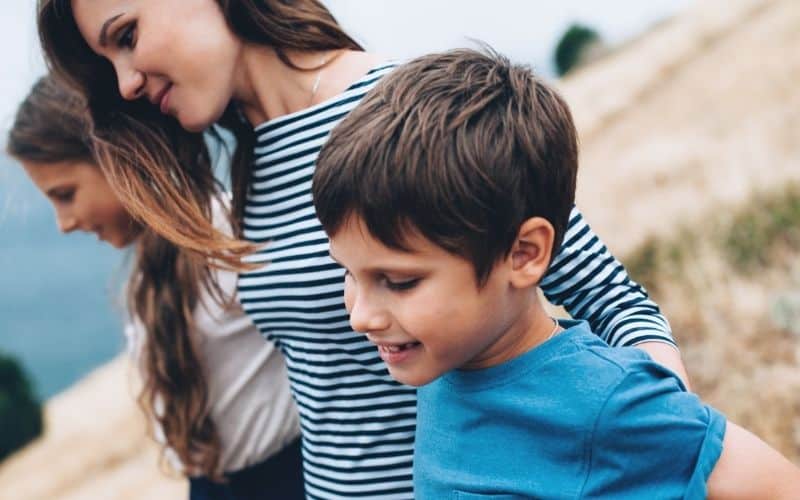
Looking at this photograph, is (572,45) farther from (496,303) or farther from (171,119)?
(496,303)

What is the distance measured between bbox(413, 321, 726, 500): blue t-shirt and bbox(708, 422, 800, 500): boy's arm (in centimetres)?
2

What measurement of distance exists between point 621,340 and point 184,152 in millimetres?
1034

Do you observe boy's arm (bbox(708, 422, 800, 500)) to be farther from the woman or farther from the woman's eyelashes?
the woman's eyelashes

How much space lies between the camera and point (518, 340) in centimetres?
143

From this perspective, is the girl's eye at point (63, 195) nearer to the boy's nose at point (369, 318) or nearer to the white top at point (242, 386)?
the white top at point (242, 386)

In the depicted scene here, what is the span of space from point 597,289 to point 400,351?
39 centimetres

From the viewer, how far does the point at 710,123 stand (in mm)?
11727

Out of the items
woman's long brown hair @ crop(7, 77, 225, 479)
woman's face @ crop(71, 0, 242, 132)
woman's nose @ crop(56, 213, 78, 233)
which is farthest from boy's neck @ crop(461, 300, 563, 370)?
woman's nose @ crop(56, 213, 78, 233)

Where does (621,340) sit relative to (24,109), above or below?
above

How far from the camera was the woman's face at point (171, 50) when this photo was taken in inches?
71.6

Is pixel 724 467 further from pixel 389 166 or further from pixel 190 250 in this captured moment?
pixel 190 250

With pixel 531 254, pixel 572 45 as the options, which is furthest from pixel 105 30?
pixel 572 45

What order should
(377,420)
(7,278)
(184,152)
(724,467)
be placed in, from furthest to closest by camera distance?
(7,278) < (184,152) < (377,420) < (724,467)

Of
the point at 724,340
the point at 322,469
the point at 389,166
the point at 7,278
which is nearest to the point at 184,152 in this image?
the point at 322,469
